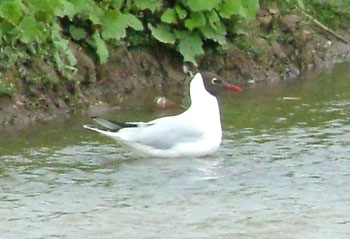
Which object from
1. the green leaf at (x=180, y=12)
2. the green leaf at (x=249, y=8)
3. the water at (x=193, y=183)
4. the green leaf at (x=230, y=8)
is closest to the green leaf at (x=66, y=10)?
the water at (x=193, y=183)

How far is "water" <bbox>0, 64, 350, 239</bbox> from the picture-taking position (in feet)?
28.8

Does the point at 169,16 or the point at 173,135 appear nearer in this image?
the point at 173,135

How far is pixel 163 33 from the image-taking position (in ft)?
50.0

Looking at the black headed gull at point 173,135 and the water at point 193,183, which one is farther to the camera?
the black headed gull at point 173,135

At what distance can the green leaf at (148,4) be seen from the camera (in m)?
15.1

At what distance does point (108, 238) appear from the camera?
8461 millimetres

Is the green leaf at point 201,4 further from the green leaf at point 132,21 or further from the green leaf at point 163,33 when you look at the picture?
the green leaf at point 132,21

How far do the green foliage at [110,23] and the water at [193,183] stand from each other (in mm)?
1016

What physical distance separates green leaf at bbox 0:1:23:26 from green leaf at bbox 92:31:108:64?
4.53ft

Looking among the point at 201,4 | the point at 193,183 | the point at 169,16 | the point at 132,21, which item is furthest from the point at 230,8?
the point at 193,183

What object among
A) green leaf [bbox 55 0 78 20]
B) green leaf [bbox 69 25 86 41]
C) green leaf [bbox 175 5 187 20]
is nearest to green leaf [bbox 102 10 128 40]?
green leaf [bbox 69 25 86 41]

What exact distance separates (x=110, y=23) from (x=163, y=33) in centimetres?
89

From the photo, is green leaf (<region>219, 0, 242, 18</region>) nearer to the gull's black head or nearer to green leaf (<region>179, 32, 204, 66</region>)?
green leaf (<region>179, 32, 204, 66</region>)

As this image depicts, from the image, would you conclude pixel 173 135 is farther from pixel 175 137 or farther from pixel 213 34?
pixel 213 34
